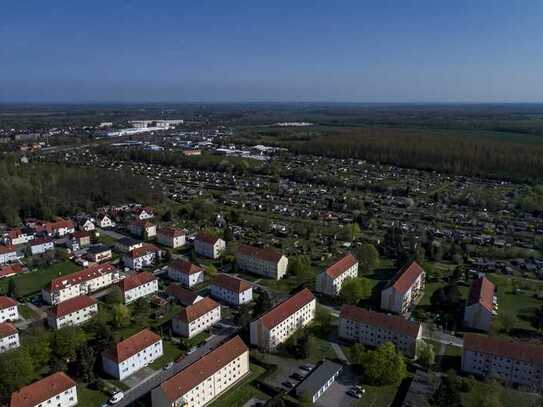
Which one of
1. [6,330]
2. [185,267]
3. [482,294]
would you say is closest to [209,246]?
[185,267]

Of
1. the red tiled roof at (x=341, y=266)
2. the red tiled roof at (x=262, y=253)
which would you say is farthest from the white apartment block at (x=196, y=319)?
the red tiled roof at (x=341, y=266)

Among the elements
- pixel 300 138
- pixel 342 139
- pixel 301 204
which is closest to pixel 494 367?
pixel 301 204

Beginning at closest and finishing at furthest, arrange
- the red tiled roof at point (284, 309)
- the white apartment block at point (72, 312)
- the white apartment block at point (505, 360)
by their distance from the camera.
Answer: the white apartment block at point (505, 360), the red tiled roof at point (284, 309), the white apartment block at point (72, 312)

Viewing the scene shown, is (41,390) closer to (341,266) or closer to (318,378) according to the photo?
(318,378)

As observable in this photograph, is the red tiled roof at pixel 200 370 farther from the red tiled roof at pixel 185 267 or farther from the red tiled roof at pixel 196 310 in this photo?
the red tiled roof at pixel 185 267

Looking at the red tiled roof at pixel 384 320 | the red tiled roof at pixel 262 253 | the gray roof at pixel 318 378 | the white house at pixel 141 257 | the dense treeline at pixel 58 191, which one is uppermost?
the dense treeline at pixel 58 191
